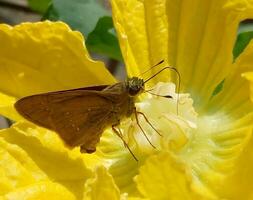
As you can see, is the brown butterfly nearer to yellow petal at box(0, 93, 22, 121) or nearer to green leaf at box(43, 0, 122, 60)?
yellow petal at box(0, 93, 22, 121)

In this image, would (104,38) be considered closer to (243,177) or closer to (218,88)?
(218,88)

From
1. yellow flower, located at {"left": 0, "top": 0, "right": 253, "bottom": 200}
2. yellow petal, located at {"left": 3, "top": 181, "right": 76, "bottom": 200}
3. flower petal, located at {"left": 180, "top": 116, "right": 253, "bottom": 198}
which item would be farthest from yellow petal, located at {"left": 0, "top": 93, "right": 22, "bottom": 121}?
flower petal, located at {"left": 180, "top": 116, "right": 253, "bottom": 198}

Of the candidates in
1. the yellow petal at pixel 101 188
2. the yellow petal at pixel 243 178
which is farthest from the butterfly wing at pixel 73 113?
the yellow petal at pixel 243 178

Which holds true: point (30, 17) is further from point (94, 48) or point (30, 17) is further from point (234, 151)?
point (234, 151)

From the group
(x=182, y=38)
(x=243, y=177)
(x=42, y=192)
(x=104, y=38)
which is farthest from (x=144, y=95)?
(x=243, y=177)

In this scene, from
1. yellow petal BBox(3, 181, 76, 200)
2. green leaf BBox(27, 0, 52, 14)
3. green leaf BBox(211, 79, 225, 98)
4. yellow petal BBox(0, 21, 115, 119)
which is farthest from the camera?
green leaf BBox(27, 0, 52, 14)

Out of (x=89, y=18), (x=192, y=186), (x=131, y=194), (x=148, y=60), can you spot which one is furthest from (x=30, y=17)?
(x=192, y=186)
